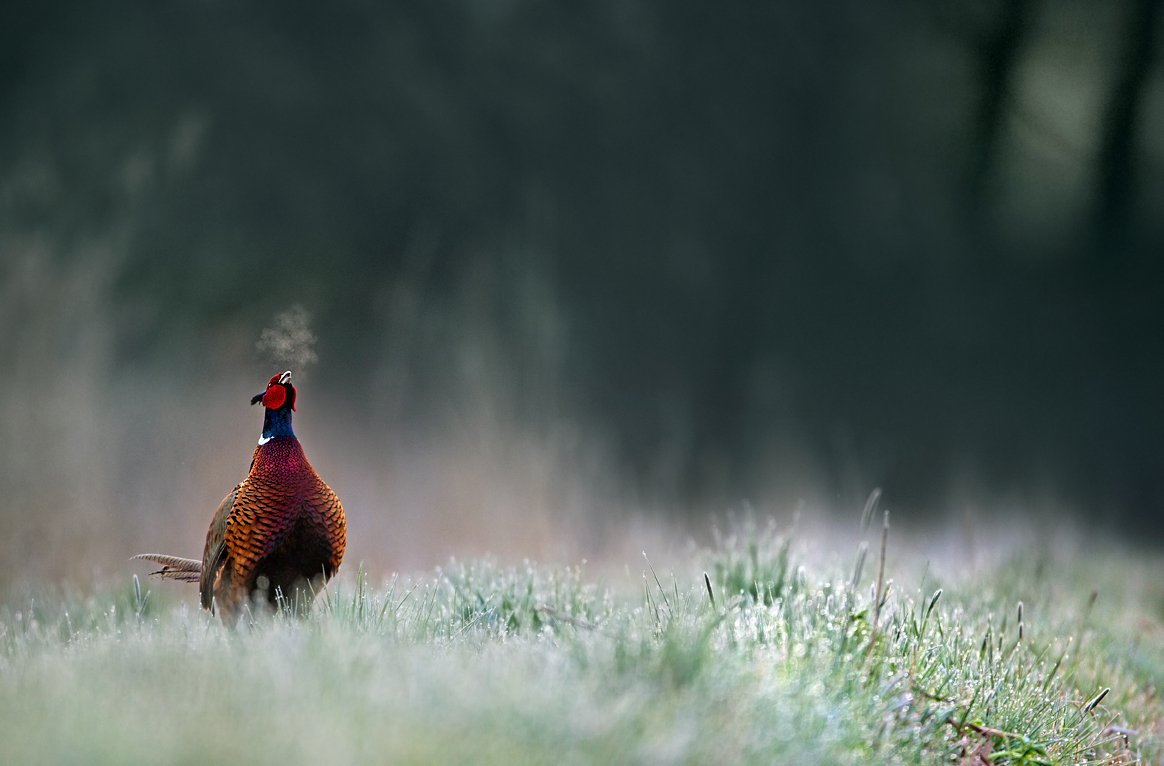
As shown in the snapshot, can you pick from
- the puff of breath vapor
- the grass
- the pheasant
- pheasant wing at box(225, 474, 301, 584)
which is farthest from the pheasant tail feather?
the puff of breath vapor

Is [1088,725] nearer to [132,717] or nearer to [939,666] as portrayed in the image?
[939,666]

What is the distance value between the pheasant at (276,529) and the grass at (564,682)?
10cm

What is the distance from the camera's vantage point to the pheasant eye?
93.6 inches

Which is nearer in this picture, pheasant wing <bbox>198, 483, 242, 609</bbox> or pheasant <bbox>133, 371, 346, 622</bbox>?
pheasant <bbox>133, 371, 346, 622</bbox>

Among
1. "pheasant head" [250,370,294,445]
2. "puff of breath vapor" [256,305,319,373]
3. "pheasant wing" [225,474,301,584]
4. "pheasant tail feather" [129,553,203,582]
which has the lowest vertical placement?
"pheasant tail feather" [129,553,203,582]

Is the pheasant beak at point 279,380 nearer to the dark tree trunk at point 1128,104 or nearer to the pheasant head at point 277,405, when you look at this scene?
the pheasant head at point 277,405

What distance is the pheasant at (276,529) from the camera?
7.47ft

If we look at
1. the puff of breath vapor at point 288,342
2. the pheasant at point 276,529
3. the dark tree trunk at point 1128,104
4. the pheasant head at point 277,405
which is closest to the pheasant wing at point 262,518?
the pheasant at point 276,529

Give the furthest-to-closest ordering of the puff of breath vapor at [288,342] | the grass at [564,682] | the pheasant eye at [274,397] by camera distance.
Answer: the puff of breath vapor at [288,342] < the pheasant eye at [274,397] < the grass at [564,682]

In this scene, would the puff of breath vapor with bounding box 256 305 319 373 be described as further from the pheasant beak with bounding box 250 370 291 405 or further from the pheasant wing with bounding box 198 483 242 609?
the pheasant wing with bounding box 198 483 242 609

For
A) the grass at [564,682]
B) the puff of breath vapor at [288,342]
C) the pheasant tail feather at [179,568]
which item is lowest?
the grass at [564,682]

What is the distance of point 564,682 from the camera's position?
6.13 feet

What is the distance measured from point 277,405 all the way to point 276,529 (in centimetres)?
32

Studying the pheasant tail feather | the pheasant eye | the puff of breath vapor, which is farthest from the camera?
the pheasant tail feather
